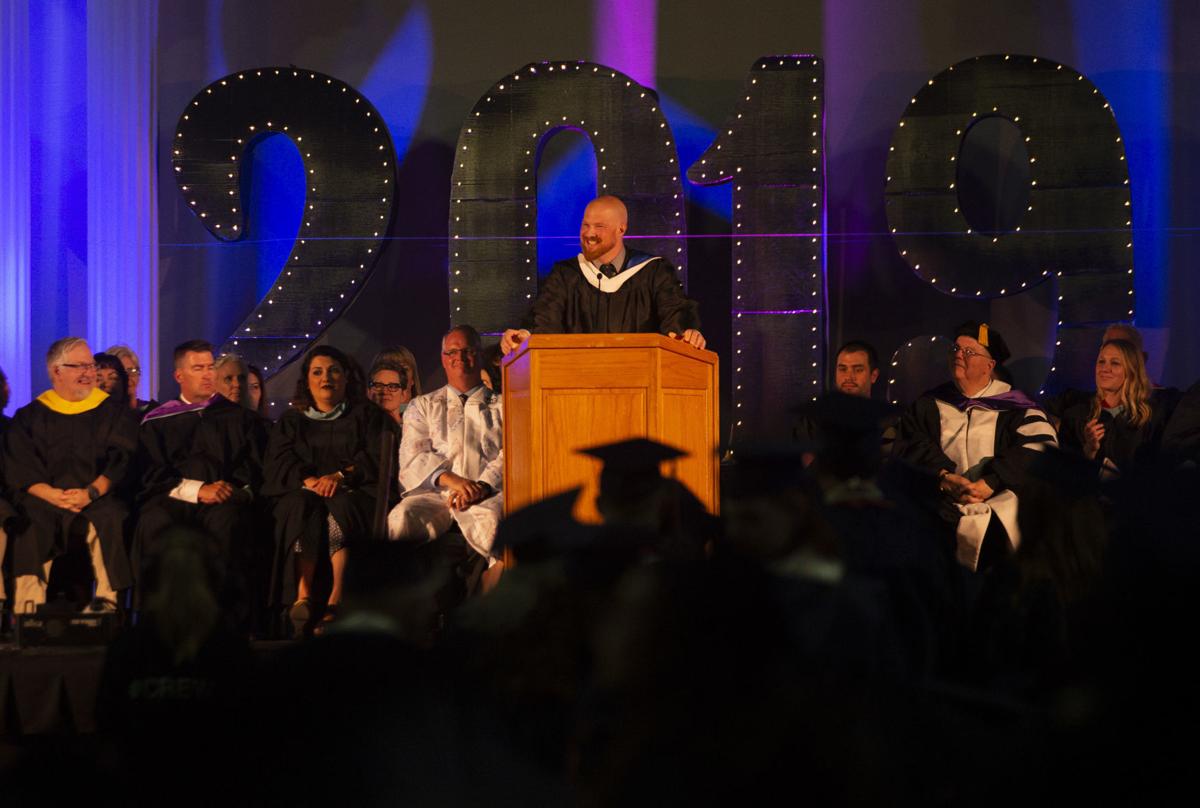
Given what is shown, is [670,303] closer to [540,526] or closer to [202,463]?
[540,526]

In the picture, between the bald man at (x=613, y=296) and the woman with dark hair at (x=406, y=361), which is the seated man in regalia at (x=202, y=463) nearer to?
the woman with dark hair at (x=406, y=361)

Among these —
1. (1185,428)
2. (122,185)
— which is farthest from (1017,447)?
(122,185)

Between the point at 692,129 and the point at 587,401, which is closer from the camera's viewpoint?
the point at 587,401

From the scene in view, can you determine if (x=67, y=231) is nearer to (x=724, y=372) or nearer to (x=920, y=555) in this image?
(x=724, y=372)

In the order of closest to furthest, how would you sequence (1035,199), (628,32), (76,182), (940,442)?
(940,442) → (1035,199) → (628,32) → (76,182)

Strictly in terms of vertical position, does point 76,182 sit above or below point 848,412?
above

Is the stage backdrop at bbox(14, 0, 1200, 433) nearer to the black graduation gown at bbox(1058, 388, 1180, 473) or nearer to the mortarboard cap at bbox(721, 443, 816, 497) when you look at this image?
the black graduation gown at bbox(1058, 388, 1180, 473)

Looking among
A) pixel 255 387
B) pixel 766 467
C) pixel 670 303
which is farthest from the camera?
pixel 255 387

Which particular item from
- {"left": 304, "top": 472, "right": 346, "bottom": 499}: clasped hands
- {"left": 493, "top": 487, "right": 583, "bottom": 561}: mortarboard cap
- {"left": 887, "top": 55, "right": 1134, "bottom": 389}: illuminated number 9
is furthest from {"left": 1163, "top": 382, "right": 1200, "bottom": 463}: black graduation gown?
{"left": 304, "top": 472, "right": 346, "bottom": 499}: clasped hands

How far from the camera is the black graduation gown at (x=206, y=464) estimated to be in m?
6.51

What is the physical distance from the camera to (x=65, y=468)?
6.54 metres

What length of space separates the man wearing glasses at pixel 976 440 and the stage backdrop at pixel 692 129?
1454mm

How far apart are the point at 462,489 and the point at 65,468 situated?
76.6 inches

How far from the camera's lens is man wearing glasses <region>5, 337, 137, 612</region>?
6.27 m
